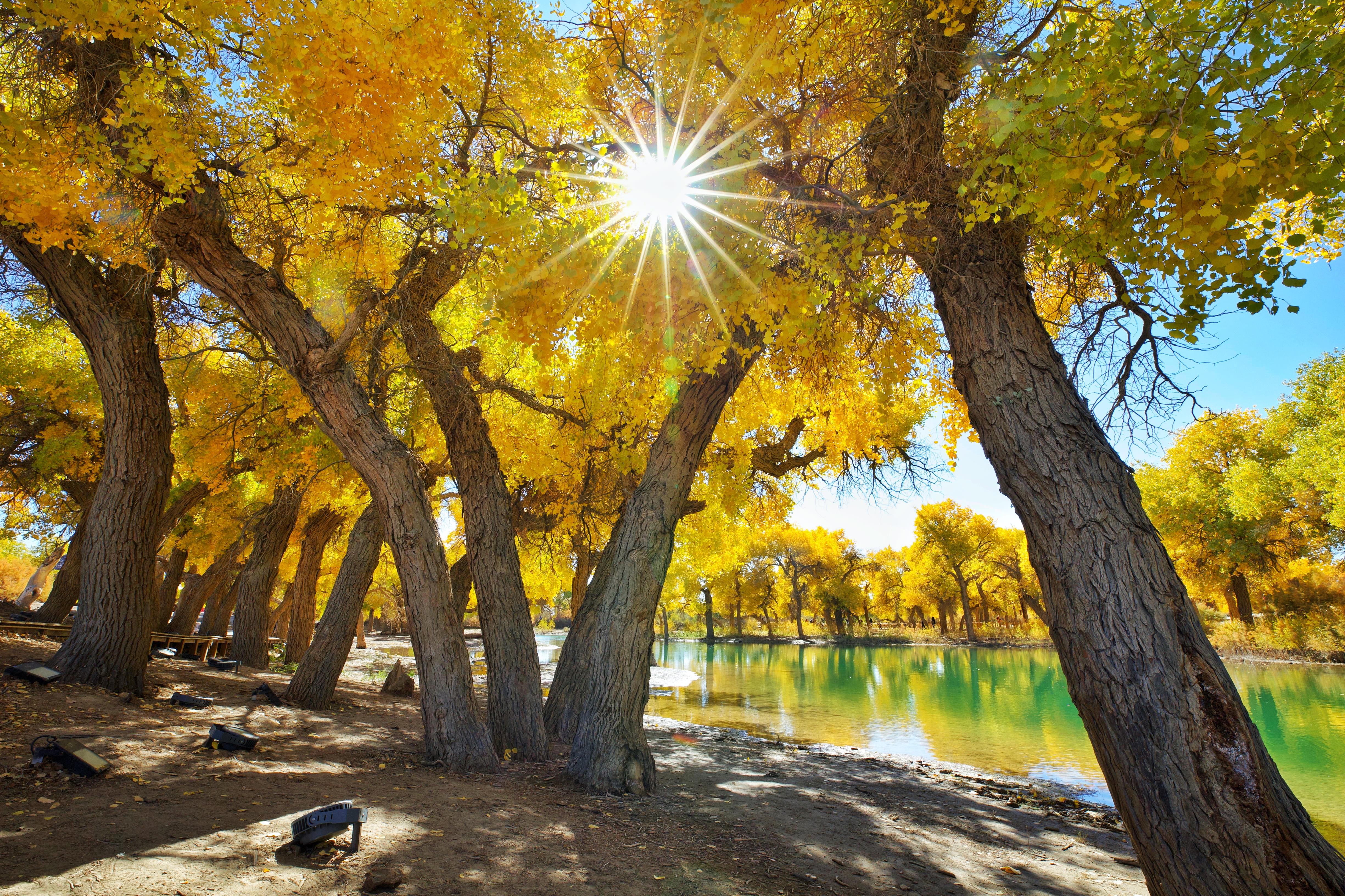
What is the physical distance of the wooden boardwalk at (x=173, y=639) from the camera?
8.16 meters

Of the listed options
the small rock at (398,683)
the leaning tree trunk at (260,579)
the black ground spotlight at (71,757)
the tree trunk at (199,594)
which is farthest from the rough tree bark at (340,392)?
the tree trunk at (199,594)

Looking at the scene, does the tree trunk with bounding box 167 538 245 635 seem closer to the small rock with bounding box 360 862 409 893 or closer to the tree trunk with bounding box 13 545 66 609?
the tree trunk with bounding box 13 545 66 609

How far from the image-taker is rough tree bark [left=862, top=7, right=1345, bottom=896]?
2.35 m

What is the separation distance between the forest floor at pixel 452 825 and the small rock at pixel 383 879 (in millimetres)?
42

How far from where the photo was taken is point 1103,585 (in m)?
2.80

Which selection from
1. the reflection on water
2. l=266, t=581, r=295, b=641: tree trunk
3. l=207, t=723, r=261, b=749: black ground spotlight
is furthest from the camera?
l=266, t=581, r=295, b=641: tree trunk

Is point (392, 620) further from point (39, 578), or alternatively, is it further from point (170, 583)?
point (170, 583)

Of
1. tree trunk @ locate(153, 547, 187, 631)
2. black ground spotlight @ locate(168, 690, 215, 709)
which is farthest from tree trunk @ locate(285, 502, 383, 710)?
tree trunk @ locate(153, 547, 187, 631)

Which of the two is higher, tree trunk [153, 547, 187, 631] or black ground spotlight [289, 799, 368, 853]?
tree trunk [153, 547, 187, 631]

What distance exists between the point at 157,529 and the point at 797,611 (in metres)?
45.1

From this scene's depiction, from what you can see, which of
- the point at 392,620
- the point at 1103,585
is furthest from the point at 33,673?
the point at 392,620

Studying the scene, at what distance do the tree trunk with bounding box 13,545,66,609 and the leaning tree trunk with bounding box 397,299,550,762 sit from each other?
16.0 meters

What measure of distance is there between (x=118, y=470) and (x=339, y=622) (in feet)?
10.2

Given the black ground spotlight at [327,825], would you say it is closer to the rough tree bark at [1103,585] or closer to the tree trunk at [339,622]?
the rough tree bark at [1103,585]
